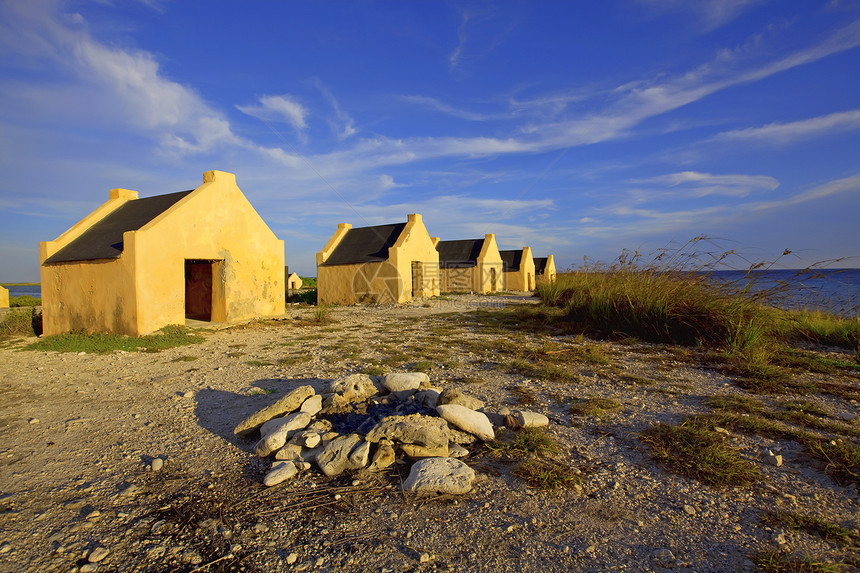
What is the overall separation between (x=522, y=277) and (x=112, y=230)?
23.6 metres

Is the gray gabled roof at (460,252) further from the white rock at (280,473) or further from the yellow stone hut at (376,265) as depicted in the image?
the white rock at (280,473)

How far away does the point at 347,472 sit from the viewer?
134 inches

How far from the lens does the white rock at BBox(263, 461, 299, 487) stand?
3.23 meters

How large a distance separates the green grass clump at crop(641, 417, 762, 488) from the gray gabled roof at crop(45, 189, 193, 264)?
1105cm

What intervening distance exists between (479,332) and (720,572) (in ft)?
25.0

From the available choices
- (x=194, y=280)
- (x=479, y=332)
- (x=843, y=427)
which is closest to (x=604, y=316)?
(x=479, y=332)

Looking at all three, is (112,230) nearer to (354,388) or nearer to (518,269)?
(354,388)

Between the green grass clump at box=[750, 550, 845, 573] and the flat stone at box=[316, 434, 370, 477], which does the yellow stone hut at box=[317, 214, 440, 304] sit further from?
the green grass clump at box=[750, 550, 845, 573]

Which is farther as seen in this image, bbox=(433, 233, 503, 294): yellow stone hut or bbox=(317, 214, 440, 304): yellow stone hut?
bbox=(433, 233, 503, 294): yellow stone hut

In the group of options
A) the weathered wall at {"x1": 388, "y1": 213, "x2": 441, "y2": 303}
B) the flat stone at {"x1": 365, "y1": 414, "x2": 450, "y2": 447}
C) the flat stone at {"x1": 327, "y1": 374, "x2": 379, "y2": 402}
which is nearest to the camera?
the flat stone at {"x1": 365, "y1": 414, "x2": 450, "y2": 447}

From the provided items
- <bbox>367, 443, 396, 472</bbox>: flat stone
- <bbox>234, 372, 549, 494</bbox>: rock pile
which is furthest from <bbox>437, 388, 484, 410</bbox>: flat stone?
<bbox>367, 443, 396, 472</bbox>: flat stone

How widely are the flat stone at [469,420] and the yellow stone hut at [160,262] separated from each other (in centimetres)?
862

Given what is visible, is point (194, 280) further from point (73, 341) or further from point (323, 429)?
point (323, 429)

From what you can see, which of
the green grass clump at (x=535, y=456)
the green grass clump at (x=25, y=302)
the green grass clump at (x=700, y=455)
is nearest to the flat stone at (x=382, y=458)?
the green grass clump at (x=535, y=456)
